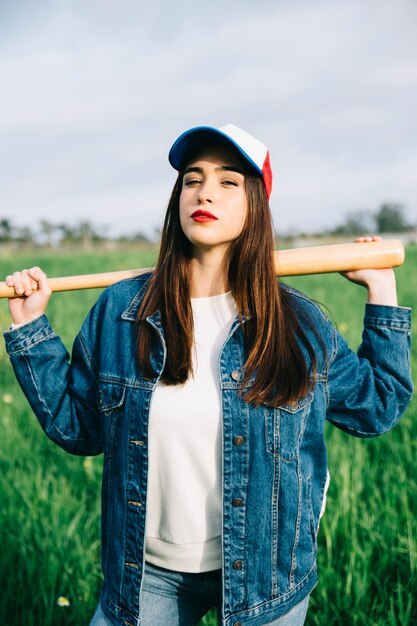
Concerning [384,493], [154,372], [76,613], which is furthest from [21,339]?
[384,493]

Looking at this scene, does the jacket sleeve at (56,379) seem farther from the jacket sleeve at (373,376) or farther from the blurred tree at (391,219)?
the blurred tree at (391,219)

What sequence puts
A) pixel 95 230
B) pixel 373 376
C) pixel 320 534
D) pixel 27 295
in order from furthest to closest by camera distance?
pixel 95 230
pixel 320 534
pixel 27 295
pixel 373 376

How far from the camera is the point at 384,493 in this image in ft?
9.55

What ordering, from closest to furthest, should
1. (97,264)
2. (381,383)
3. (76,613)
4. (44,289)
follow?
(381,383)
(44,289)
(76,613)
(97,264)

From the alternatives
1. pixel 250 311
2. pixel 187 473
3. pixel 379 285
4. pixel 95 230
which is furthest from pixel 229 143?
pixel 95 230

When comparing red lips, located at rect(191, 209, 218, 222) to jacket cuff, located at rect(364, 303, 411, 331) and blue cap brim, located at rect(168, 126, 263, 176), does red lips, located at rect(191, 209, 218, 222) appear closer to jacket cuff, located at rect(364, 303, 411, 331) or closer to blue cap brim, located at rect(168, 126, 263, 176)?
blue cap brim, located at rect(168, 126, 263, 176)

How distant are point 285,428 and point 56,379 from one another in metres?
0.61

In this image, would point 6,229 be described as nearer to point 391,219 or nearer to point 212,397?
point 391,219

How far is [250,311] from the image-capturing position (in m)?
1.56

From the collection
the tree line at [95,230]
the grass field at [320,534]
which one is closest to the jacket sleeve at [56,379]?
the grass field at [320,534]

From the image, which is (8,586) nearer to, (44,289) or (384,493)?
(44,289)

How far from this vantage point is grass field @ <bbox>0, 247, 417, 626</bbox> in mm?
2289

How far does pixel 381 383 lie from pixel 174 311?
0.57 m

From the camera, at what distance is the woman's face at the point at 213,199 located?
1.54 m
